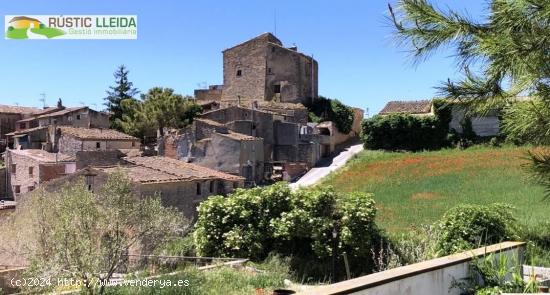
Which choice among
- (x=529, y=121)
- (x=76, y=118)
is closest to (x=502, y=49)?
(x=529, y=121)

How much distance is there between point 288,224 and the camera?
1583 cm

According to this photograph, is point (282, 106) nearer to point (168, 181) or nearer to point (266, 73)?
point (266, 73)

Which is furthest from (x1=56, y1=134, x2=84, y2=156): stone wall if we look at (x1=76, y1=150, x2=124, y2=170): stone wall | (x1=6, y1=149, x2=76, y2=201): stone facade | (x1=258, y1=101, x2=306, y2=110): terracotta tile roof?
(x1=258, y1=101, x2=306, y2=110): terracotta tile roof

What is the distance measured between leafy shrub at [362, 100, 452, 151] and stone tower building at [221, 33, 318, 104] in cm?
1422

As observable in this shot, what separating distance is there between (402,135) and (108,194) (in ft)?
121

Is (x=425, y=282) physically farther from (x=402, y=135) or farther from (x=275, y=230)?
(x=402, y=135)

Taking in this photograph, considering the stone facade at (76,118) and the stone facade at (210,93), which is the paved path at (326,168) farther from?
the stone facade at (76,118)

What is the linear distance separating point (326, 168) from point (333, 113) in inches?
544

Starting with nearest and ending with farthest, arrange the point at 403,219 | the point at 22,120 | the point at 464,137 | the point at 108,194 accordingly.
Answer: the point at 108,194 → the point at 403,219 → the point at 464,137 → the point at 22,120

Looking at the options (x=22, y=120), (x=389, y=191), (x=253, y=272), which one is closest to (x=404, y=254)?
(x=253, y=272)

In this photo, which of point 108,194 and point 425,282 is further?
point 108,194

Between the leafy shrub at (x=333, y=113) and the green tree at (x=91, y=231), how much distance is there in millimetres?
43549

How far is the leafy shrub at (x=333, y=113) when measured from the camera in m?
55.5

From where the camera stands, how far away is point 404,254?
48.1 ft
